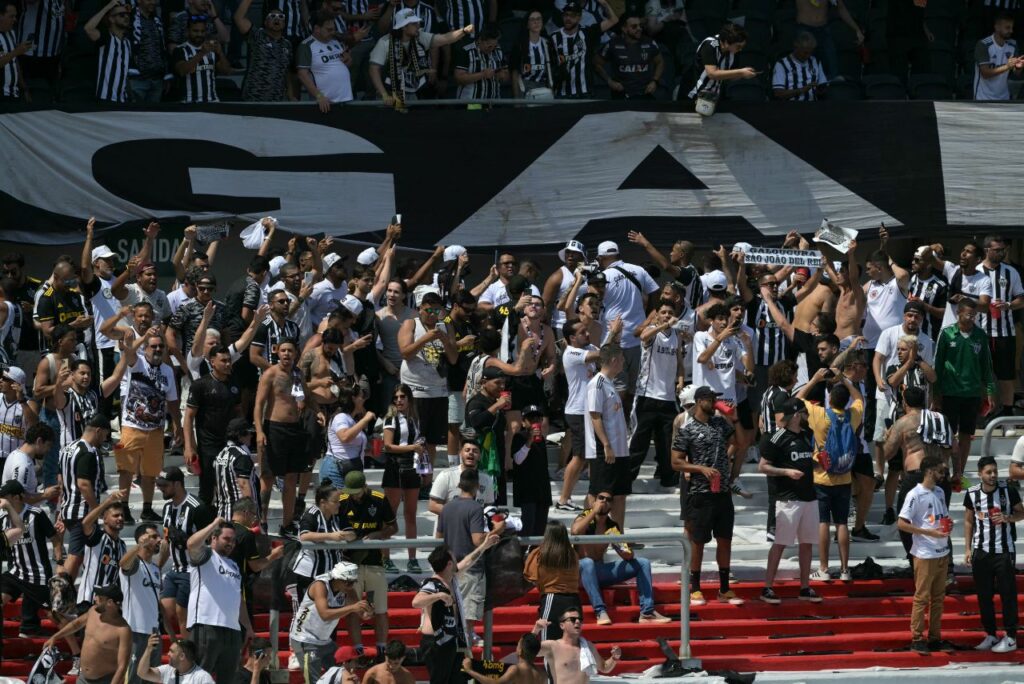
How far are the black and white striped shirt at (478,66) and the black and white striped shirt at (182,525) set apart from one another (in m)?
6.53

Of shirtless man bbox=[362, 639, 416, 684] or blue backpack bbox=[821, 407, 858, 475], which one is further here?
blue backpack bbox=[821, 407, 858, 475]

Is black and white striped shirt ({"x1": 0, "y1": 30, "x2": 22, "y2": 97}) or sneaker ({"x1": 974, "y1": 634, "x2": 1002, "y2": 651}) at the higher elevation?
black and white striped shirt ({"x1": 0, "y1": 30, "x2": 22, "y2": 97})

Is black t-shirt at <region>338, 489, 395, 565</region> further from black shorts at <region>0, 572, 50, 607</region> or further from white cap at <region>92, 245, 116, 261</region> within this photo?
white cap at <region>92, 245, 116, 261</region>

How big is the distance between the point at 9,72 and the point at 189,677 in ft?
25.5

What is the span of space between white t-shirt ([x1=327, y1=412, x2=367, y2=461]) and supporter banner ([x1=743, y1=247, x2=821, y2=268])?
3779 mm

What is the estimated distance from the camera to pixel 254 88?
1756cm

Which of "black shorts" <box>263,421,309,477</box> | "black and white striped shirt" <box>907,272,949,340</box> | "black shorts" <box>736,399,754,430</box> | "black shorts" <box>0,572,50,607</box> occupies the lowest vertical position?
"black shorts" <box>0,572,50,607</box>

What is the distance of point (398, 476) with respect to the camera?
14102 millimetres

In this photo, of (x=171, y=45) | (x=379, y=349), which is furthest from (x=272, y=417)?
(x=171, y=45)

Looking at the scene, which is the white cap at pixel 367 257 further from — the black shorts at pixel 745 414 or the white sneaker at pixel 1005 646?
the white sneaker at pixel 1005 646

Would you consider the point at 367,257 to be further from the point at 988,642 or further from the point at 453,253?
the point at 988,642

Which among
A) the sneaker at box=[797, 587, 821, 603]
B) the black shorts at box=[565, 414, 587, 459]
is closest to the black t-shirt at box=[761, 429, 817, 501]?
the sneaker at box=[797, 587, 821, 603]

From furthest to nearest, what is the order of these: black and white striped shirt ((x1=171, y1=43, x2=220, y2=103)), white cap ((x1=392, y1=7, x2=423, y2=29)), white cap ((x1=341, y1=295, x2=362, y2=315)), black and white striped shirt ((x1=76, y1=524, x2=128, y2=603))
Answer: black and white striped shirt ((x1=171, y1=43, x2=220, y2=103)) < white cap ((x1=392, y1=7, x2=423, y2=29)) < white cap ((x1=341, y1=295, x2=362, y2=315)) < black and white striped shirt ((x1=76, y1=524, x2=128, y2=603))

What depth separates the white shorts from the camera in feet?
45.9
